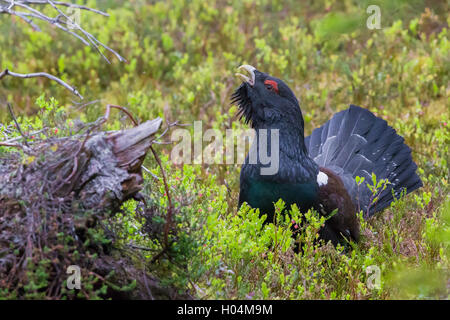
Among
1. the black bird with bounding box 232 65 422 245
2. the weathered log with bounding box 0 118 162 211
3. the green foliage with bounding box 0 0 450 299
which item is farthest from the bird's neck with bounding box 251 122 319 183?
the weathered log with bounding box 0 118 162 211

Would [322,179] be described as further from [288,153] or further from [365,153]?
[365,153]

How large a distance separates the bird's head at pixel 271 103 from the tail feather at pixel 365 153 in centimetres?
112

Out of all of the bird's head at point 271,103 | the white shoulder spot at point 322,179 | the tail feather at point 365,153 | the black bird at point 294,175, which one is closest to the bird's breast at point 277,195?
the black bird at point 294,175

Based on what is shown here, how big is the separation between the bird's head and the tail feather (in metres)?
1.12

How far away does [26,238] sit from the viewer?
2.85m

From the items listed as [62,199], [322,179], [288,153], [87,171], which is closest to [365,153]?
[322,179]

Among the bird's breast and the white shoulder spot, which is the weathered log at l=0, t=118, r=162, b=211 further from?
the white shoulder spot

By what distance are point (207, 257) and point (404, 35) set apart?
6.50m

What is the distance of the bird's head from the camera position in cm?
468

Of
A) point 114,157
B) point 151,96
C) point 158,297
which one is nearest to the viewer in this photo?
point 114,157

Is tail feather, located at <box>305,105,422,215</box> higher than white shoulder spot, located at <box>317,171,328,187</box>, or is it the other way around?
tail feather, located at <box>305,105,422,215</box>

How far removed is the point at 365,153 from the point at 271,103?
156 centimetres
